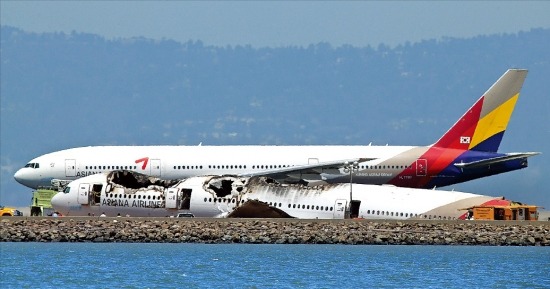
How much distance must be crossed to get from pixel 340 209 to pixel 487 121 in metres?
15.1

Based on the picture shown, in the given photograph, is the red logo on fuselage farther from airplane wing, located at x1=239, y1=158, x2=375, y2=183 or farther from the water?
the water

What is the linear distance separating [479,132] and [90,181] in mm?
24755

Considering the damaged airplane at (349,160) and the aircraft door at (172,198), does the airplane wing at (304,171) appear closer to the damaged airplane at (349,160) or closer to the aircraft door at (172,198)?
the damaged airplane at (349,160)

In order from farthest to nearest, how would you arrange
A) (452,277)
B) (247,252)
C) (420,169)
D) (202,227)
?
(420,169), (202,227), (247,252), (452,277)

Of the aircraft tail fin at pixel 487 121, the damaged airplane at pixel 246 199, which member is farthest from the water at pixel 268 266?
the aircraft tail fin at pixel 487 121

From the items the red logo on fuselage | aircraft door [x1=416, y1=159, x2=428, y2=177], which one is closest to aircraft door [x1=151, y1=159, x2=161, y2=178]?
the red logo on fuselage

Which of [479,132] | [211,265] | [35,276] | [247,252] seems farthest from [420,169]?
[35,276]

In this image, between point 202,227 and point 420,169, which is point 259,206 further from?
point 420,169

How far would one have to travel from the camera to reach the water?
76562 mm

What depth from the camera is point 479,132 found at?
110 metres

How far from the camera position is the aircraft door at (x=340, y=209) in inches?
3925

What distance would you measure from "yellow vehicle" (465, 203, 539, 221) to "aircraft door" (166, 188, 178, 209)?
56.1 feet

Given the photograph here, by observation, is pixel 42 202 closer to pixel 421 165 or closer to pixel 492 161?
pixel 421 165

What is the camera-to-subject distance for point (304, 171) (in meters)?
107
